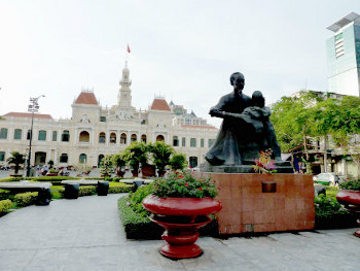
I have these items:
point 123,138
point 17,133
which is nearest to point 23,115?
point 17,133

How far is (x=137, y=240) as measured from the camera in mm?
4668

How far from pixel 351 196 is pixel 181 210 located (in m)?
3.65

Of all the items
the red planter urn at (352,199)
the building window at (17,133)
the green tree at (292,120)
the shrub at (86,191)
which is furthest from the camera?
the building window at (17,133)

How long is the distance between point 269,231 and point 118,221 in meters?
3.62

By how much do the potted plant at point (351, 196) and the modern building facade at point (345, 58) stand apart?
66592 mm

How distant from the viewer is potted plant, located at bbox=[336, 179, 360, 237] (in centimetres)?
500

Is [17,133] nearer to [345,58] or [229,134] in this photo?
[229,134]

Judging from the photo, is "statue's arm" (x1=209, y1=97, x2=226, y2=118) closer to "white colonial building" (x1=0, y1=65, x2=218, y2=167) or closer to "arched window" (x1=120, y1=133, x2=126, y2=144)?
"white colonial building" (x1=0, y1=65, x2=218, y2=167)

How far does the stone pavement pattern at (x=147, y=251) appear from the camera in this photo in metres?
3.40

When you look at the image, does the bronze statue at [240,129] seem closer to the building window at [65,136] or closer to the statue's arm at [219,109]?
the statue's arm at [219,109]

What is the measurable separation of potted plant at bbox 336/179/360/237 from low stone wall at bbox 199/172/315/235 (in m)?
0.58

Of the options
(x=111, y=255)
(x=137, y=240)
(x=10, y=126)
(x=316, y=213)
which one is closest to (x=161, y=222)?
(x=111, y=255)

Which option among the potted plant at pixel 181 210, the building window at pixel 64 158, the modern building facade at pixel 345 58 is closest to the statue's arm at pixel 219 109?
the potted plant at pixel 181 210

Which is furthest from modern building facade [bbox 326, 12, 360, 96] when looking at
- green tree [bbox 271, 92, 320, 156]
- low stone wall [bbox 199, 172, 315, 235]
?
Answer: low stone wall [bbox 199, 172, 315, 235]
